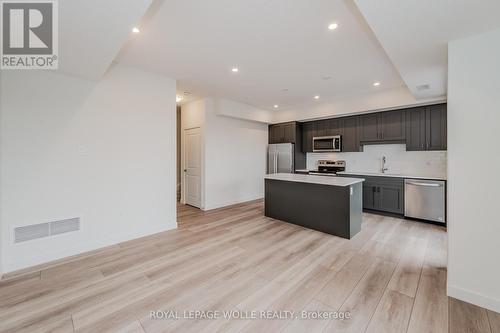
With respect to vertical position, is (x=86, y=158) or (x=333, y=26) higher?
(x=333, y=26)

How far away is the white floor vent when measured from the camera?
8.25 ft

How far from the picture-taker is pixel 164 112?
3.76 meters

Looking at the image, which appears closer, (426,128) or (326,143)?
(426,128)

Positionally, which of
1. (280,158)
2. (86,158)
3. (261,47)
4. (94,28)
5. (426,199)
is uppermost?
(261,47)

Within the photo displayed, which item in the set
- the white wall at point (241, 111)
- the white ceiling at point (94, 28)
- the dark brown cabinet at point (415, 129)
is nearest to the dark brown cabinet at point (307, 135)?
the white wall at point (241, 111)

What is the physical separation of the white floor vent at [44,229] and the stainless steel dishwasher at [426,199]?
5.90 meters

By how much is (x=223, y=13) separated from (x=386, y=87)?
395 centimetres

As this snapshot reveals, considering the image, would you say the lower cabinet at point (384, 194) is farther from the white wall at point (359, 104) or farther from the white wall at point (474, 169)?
the white wall at point (474, 169)

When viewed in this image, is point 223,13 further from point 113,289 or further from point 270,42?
point 113,289

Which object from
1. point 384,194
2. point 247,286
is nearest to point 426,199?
point 384,194

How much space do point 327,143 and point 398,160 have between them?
1690 mm

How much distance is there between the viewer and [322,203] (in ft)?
11.9

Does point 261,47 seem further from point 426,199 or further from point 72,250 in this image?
point 426,199

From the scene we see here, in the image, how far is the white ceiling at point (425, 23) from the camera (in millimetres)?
1553
